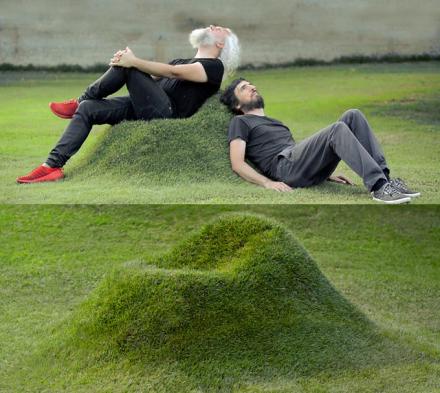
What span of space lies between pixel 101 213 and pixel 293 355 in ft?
11.9

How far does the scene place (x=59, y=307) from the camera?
18.7ft

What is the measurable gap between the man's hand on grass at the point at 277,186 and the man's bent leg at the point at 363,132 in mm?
480

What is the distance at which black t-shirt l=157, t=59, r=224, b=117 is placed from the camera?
5336 mm

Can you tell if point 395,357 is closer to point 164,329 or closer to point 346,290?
point 164,329

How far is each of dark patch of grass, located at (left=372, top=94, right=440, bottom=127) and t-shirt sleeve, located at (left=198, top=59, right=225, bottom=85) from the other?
13.0 feet

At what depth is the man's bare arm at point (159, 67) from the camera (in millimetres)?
5109

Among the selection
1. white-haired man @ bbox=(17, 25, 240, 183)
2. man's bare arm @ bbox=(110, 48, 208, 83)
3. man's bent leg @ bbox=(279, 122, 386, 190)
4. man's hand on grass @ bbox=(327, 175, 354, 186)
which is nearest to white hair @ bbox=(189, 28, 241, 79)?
white-haired man @ bbox=(17, 25, 240, 183)

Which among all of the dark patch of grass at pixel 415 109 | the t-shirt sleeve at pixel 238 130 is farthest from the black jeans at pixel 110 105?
the dark patch of grass at pixel 415 109

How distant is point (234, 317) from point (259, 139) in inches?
54.8

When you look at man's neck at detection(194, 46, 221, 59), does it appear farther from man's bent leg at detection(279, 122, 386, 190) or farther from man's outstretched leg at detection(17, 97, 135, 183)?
man's bent leg at detection(279, 122, 386, 190)

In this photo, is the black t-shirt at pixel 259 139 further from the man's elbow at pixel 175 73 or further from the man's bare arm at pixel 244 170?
the man's elbow at pixel 175 73

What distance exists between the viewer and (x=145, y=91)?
518 cm

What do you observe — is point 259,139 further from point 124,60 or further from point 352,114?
point 124,60

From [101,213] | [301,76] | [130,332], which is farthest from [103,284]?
[301,76]
